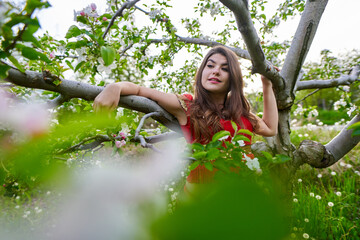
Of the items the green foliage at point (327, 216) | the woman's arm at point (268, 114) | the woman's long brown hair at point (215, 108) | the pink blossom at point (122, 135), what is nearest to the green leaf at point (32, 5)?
the pink blossom at point (122, 135)

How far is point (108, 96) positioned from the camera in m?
1.14

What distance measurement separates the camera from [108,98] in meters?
1.13

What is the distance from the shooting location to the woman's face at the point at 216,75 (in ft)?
6.31

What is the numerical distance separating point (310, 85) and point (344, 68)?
53.5 inches

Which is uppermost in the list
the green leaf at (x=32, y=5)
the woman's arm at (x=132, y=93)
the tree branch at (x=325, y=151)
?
the green leaf at (x=32, y=5)

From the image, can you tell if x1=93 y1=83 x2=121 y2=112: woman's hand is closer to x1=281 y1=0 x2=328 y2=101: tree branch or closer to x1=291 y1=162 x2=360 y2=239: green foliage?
x1=281 y1=0 x2=328 y2=101: tree branch

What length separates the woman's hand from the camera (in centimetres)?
108

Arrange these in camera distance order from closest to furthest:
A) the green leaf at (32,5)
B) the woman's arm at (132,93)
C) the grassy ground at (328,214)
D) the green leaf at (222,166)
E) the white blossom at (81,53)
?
the green leaf at (32,5) < the green leaf at (222,166) < the white blossom at (81,53) < the woman's arm at (132,93) < the grassy ground at (328,214)

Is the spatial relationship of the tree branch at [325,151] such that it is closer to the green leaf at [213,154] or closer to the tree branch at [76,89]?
the tree branch at [76,89]

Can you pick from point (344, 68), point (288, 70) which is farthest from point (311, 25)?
point (344, 68)

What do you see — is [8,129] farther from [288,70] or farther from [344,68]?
[344,68]

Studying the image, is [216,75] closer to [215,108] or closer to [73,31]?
[215,108]

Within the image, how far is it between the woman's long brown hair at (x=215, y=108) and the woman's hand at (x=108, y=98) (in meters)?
0.70

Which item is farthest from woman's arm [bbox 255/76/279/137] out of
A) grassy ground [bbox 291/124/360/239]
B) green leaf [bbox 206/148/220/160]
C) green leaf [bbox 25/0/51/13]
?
green leaf [bbox 25/0/51/13]
